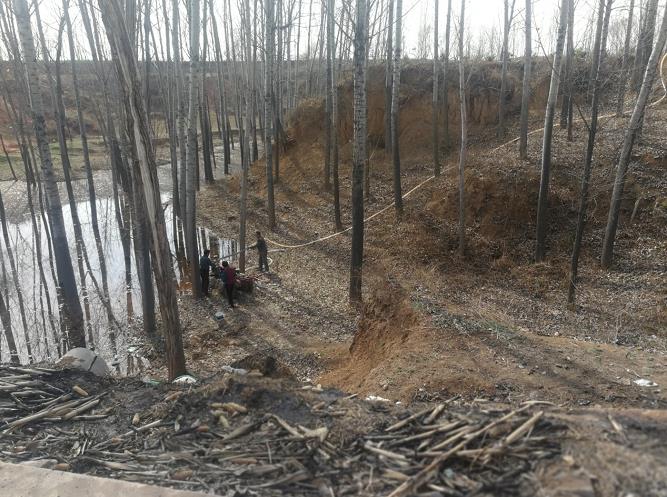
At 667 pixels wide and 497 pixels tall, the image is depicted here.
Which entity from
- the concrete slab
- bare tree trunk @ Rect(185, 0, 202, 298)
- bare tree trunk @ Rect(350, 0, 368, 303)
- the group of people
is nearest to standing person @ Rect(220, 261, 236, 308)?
the group of people

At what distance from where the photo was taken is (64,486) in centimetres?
358

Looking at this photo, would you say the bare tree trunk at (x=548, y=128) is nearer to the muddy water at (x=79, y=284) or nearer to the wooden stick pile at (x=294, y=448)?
the wooden stick pile at (x=294, y=448)

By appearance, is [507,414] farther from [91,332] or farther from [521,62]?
[521,62]

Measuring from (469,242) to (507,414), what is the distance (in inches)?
397

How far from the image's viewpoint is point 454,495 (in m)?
3.07

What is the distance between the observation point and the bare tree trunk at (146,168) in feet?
18.5

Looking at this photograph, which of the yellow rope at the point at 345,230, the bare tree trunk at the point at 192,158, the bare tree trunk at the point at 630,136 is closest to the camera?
the bare tree trunk at the point at 630,136

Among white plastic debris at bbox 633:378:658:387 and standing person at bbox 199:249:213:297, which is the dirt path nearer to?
white plastic debris at bbox 633:378:658:387

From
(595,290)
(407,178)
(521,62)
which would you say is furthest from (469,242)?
(521,62)

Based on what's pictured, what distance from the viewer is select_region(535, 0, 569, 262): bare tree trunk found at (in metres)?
9.93

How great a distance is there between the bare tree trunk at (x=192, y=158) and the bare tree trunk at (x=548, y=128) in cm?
770

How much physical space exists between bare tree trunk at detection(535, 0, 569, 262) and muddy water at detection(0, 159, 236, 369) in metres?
9.64

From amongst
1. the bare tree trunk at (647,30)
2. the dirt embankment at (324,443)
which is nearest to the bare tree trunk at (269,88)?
the bare tree trunk at (647,30)

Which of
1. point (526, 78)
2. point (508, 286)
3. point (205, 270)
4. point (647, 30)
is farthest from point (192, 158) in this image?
point (647, 30)
